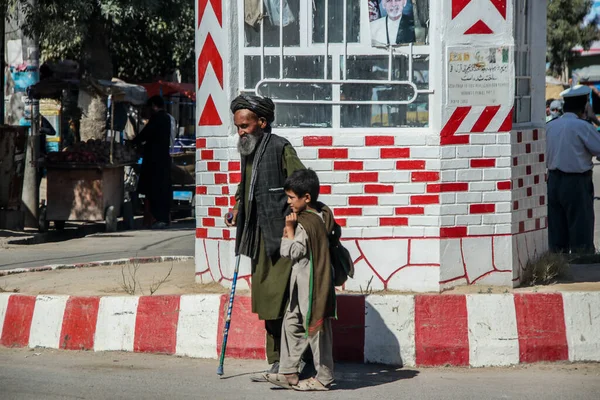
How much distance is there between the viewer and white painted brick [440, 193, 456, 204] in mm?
7392

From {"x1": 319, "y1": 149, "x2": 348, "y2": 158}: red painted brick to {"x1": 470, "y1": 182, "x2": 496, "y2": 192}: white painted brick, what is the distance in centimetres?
88

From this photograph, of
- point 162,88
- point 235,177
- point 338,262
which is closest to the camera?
point 338,262

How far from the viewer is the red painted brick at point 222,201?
25.2 feet

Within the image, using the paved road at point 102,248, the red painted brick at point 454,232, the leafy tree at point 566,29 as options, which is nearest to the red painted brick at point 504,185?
the red painted brick at point 454,232

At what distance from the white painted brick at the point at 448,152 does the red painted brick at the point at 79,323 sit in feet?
8.11

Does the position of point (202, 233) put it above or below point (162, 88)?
below

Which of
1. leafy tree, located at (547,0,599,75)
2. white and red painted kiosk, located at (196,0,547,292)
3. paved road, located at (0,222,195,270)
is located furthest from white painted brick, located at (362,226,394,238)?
leafy tree, located at (547,0,599,75)

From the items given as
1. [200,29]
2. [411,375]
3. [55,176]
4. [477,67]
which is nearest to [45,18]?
[55,176]

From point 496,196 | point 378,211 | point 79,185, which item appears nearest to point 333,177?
point 378,211

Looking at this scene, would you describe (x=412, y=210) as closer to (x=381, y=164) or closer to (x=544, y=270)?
(x=381, y=164)

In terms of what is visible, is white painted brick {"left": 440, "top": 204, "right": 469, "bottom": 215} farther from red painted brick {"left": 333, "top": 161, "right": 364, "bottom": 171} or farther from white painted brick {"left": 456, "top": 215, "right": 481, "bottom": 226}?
red painted brick {"left": 333, "top": 161, "right": 364, "bottom": 171}

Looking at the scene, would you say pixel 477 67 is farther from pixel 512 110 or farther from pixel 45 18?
pixel 45 18

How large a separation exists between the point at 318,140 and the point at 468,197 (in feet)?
3.53

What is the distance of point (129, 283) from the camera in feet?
26.4
